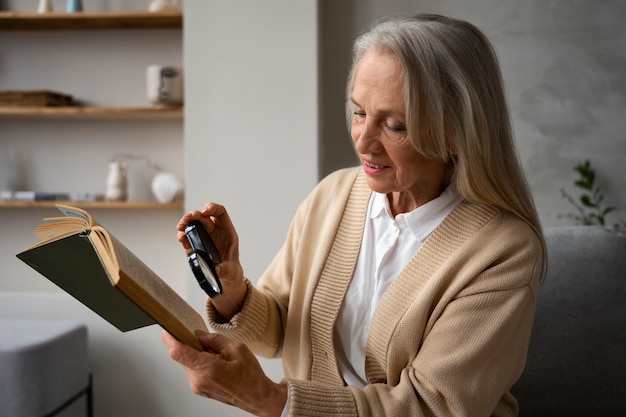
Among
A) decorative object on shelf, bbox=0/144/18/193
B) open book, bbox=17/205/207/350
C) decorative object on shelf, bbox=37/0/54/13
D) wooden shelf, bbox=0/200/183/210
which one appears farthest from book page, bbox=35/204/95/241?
decorative object on shelf, bbox=0/144/18/193

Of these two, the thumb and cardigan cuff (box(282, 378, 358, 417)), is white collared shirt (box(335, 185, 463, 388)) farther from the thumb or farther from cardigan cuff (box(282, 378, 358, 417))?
the thumb

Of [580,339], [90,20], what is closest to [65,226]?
[580,339]

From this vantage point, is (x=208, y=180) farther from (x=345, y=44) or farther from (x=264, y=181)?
(x=345, y=44)

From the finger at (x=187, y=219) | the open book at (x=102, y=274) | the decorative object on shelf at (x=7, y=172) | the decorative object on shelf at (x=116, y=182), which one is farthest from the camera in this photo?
the decorative object on shelf at (x=7, y=172)

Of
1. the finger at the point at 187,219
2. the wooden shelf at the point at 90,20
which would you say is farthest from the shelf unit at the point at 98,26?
the finger at the point at 187,219

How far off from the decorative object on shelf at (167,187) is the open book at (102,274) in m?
2.14

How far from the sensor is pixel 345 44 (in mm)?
3250

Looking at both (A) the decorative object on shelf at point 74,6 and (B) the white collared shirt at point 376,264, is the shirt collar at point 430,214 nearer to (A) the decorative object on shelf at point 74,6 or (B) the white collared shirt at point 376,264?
(B) the white collared shirt at point 376,264

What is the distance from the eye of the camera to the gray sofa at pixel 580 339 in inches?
61.2

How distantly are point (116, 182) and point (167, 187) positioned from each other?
251 mm

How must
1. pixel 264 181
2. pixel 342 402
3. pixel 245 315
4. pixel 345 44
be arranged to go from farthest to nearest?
pixel 345 44, pixel 264 181, pixel 245 315, pixel 342 402

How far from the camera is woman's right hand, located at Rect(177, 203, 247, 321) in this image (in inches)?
50.9

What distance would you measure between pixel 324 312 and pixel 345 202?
0.82 feet

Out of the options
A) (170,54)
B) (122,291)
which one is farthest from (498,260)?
(170,54)
